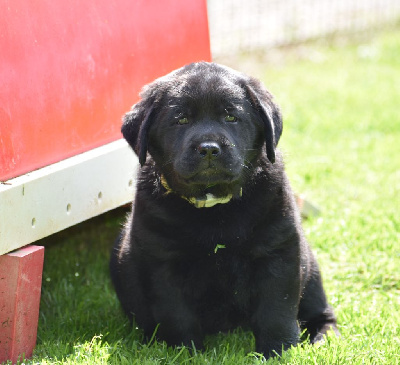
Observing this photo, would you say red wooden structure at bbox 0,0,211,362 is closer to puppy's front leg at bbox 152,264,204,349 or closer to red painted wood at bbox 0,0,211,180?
red painted wood at bbox 0,0,211,180

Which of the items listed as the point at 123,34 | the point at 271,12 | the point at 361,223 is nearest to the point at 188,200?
the point at 123,34

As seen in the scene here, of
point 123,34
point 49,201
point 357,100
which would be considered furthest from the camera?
point 357,100

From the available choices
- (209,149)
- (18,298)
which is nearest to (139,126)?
(209,149)

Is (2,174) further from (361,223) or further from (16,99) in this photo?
(361,223)

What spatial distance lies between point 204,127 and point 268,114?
0.29 meters

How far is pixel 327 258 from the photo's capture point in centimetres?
450

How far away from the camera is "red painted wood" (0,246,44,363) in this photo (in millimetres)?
3273

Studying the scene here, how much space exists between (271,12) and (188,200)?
7821 mm

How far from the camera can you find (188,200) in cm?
337

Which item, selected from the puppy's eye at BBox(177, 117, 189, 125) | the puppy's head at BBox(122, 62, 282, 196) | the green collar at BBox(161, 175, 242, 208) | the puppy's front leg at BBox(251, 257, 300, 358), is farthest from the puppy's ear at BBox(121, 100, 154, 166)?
the puppy's front leg at BBox(251, 257, 300, 358)

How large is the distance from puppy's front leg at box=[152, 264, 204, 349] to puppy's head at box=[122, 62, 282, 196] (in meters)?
0.36

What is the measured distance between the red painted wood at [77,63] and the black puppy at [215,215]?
37 cm

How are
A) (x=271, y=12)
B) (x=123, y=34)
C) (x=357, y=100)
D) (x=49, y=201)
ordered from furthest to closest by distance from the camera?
(x=271, y=12) < (x=357, y=100) < (x=123, y=34) < (x=49, y=201)

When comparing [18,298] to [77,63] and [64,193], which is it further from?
[77,63]
